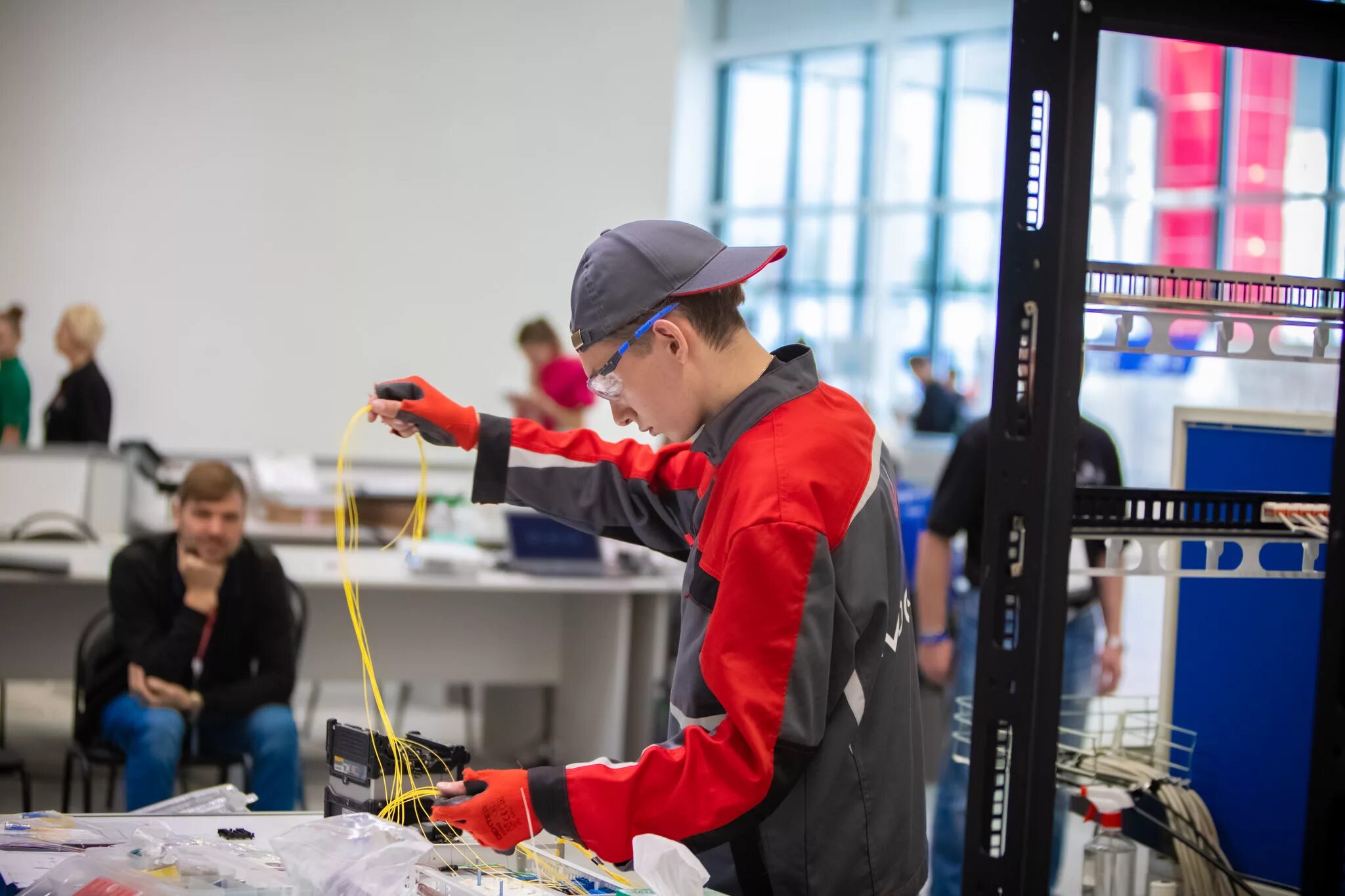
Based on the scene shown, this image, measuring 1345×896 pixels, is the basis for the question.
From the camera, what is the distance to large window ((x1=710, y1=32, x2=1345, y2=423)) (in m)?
9.74

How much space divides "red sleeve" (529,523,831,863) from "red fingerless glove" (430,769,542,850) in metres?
0.01

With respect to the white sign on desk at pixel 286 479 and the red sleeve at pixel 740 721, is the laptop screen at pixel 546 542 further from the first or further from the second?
the red sleeve at pixel 740 721

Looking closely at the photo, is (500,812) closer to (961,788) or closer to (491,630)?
(961,788)

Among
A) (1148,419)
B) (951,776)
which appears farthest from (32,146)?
(1148,419)

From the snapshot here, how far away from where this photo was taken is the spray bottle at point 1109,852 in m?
1.67

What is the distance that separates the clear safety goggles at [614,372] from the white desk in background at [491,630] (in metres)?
2.74

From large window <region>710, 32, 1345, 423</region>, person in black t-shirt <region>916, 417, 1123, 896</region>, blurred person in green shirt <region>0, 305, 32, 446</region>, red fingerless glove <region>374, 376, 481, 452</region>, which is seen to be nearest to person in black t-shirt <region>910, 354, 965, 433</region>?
large window <region>710, 32, 1345, 423</region>

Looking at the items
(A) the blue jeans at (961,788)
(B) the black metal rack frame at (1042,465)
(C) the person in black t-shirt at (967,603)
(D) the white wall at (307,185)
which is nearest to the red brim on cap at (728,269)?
(B) the black metal rack frame at (1042,465)

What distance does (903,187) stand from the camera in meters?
11.7

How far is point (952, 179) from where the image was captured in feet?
37.4

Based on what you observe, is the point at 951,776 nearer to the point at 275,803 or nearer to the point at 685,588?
the point at 275,803

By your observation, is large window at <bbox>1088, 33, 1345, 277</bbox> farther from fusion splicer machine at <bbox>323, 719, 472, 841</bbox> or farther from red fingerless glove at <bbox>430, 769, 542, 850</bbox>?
red fingerless glove at <bbox>430, 769, 542, 850</bbox>

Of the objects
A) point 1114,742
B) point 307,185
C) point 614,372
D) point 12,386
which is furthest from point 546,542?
point 12,386

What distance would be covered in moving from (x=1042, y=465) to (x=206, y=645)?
105 inches
